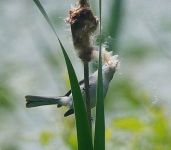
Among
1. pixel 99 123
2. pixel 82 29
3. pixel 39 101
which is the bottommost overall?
pixel 99 123

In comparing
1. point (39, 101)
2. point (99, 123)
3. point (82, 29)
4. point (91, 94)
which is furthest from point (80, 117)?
point (39, 101)

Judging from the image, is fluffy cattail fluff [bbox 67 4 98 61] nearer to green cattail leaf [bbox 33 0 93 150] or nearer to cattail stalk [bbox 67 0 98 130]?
cattail stalk [bbox 67 0 98 130]

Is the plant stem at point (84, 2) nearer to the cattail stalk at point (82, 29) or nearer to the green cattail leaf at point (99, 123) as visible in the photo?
the cattail stalk at point (82, 29)

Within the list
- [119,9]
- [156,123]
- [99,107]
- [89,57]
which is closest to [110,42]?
[119,9]

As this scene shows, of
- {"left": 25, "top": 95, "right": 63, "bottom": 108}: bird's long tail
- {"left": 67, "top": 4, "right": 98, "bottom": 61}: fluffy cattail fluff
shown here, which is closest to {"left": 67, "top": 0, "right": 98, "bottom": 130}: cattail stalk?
{"left": 67, "top": 4, "right": 98, "bottom": 61}: fluffy cattail fluff

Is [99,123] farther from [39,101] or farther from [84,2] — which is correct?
[39,101]

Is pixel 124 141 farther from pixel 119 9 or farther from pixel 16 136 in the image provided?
pixel 119 9

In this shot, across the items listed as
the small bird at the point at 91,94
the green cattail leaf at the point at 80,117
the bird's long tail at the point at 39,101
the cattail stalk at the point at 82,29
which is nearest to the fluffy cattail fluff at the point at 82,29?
the cattail stalk at the point at 82,29
